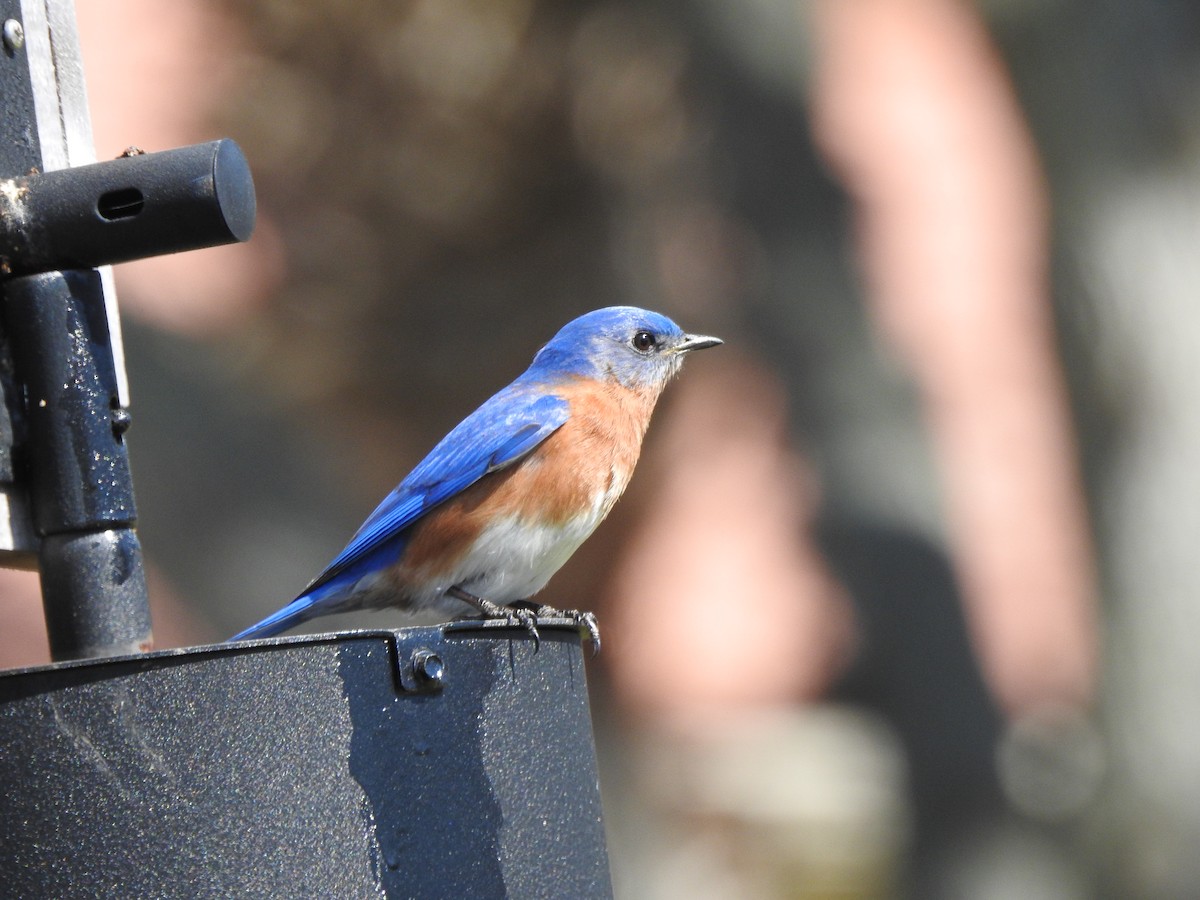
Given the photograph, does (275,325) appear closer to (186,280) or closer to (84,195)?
(186,280)

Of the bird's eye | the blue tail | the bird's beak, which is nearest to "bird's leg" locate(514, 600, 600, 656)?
the blue tail

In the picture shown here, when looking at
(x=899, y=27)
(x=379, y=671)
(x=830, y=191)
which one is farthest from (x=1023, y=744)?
(x=379, y=671)

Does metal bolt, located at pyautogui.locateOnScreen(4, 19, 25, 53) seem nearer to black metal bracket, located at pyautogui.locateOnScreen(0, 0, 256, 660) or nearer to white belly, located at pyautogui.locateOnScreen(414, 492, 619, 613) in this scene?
black metal bracket, located at pyautogui.locateOnScreen(0, 0, 256, 660)

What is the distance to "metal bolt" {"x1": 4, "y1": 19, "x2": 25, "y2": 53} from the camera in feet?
8.04

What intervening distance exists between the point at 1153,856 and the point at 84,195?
5.92m

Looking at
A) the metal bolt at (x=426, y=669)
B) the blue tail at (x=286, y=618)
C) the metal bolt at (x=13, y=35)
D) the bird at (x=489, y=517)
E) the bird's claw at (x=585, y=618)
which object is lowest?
the metal bolt at (x=426, y=669)

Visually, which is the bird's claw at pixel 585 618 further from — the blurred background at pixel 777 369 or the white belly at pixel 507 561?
the blurred background at pixel 777 369

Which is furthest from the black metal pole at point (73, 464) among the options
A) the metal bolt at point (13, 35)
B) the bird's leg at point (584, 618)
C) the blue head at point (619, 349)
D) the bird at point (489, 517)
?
the blue head at point (619, 349)

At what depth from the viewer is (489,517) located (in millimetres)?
3498

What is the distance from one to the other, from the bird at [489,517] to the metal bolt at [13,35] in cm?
136

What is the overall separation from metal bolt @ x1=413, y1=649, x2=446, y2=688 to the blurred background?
4471 millimetres

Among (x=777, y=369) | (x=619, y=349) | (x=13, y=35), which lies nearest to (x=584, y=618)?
(x=619, y=349)

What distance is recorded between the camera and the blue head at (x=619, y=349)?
420cm

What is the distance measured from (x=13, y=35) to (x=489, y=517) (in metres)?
1.51
